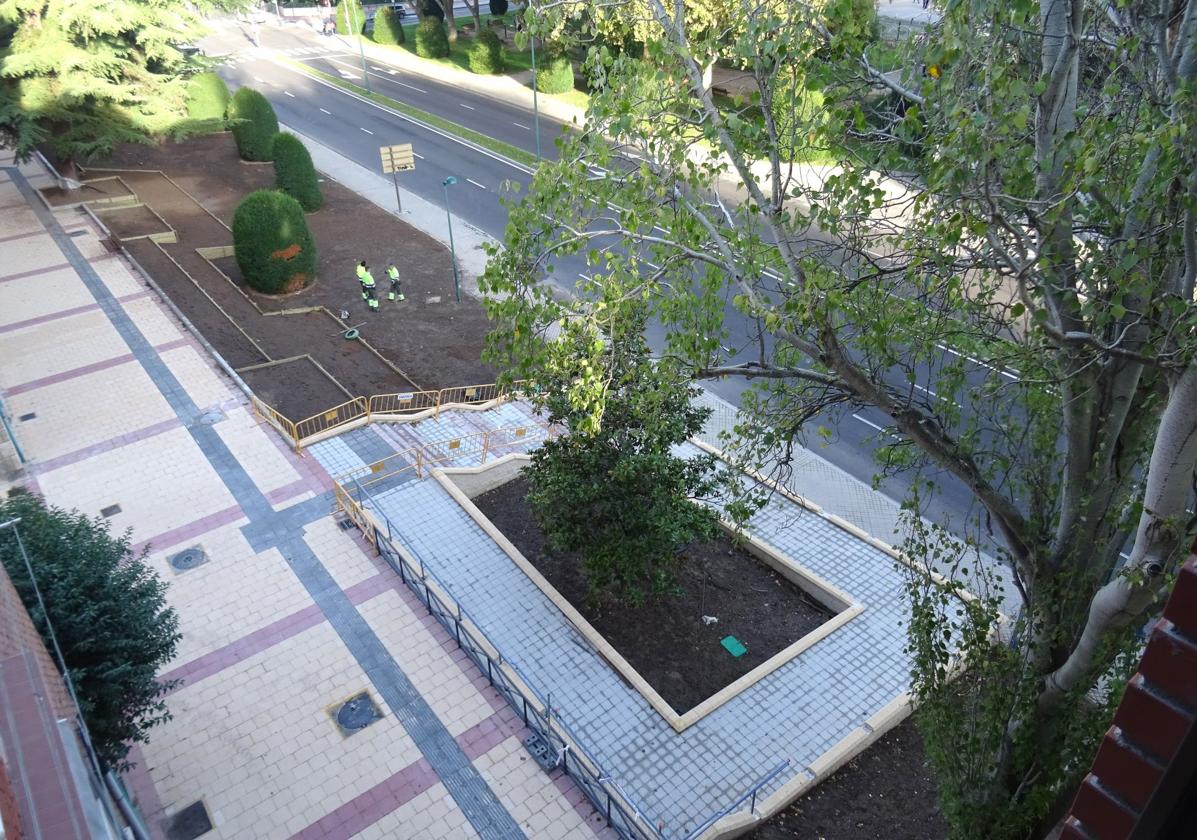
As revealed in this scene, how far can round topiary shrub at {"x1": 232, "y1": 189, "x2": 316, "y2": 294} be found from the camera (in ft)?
72.2

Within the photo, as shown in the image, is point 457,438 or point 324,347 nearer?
point 457,438

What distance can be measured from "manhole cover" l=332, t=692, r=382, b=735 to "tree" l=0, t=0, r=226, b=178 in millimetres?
23584

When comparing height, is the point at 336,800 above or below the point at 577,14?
below

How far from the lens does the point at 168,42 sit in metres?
28.6

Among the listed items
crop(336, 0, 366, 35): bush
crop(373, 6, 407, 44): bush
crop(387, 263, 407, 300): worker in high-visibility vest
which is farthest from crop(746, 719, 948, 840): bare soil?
crop(336, 0, 366, 35): bush

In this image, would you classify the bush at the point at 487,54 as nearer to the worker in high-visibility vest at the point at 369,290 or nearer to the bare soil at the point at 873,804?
the worker in high-visibility vest at the point at 369,290

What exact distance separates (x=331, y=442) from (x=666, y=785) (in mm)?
9280

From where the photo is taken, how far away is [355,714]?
1030cm

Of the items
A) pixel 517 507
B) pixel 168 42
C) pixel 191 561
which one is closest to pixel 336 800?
pixel 191 561

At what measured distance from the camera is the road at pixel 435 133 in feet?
56.6

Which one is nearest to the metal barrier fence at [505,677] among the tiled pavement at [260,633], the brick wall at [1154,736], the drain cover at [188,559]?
the tiled pavement at [260,633]

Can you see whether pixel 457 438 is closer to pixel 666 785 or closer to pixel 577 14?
pixel 666 785

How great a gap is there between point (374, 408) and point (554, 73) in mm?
30900

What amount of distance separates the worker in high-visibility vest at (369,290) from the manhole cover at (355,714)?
13837 mm
